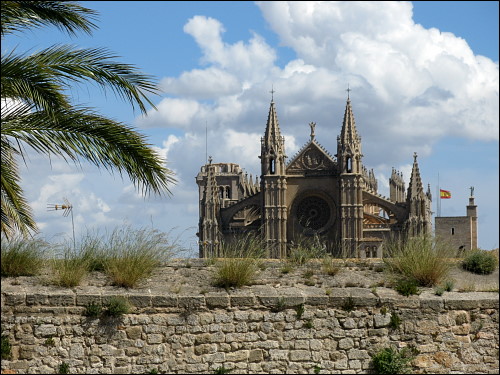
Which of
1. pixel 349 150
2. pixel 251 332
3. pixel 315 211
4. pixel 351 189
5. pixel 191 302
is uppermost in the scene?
pixel 349 150

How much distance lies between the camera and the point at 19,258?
1273cm

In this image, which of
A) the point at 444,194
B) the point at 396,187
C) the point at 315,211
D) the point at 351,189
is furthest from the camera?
the point at 396,187

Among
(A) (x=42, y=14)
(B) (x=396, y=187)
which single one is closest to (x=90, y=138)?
(A) (x=42, y=14)

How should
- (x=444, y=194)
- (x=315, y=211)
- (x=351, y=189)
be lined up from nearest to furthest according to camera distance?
1. (x=444, y=194)
2. (x=351, y=189)
3. (x=315, y=211)

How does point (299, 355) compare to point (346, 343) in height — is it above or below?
below

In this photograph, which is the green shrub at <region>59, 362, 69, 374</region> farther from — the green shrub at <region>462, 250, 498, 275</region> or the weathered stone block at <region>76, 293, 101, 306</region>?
the green shrub at <region>462, 250, 498, 275</region>

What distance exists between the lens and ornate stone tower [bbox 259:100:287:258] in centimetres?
8256

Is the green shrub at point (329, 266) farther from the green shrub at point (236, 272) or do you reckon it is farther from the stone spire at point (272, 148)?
the stone spire at point (272, 148)

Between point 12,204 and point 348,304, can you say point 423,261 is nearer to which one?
point 348,304

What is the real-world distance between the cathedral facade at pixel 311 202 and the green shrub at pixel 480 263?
65.7m

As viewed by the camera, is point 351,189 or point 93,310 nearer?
point 93,310

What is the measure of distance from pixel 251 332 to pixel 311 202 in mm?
73416

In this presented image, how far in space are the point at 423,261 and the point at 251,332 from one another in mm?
2950

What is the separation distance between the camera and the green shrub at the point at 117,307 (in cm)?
1183
